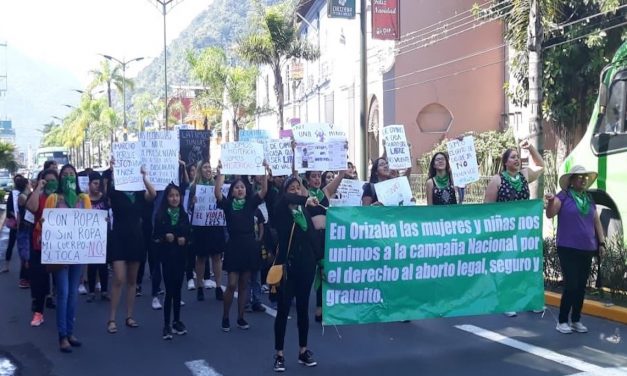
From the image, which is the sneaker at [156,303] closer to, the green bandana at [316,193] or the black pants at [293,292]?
the green bandana at [316,193]

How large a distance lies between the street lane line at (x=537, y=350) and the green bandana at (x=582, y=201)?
148 cm

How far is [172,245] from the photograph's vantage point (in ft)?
25.8

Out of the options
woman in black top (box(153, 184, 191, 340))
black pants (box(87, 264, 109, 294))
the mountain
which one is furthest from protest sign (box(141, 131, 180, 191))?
the mountain

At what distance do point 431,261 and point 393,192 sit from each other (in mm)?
1665

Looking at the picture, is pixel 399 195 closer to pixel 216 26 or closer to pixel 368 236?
pixel 368 236

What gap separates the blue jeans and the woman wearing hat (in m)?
4.95

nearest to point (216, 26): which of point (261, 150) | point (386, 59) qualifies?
point (386, 59)

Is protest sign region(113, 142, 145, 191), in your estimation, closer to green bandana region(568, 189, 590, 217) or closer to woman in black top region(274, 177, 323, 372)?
woman in black top region(274, 177, 323, 372)

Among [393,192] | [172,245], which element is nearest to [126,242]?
[172,245]

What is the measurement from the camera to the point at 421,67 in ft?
90.2

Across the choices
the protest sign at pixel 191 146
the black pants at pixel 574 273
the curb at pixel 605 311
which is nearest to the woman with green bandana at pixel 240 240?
the black pants at pixel 574 273

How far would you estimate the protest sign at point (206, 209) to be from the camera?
396 inches

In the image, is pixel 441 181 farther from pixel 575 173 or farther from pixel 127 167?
pixel 127 167

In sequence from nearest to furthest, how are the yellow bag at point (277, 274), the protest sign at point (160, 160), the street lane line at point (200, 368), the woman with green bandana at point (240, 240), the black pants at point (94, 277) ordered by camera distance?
the yellow bag at point (277, 274) → the street lane line at point (200, 368) → the woman with green bandana at point (240, 240) → the protest sign at point (160, 160) → the black pants at point (94, 277)
